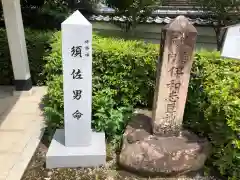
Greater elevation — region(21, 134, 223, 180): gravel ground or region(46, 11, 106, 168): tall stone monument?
region(46, 11, 106, 168): tall stone monument

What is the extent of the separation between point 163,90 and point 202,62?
1005mm

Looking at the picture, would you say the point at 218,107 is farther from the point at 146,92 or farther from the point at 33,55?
the point at 33,55

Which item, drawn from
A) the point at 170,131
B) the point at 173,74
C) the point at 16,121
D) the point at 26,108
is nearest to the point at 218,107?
the point at 173,74

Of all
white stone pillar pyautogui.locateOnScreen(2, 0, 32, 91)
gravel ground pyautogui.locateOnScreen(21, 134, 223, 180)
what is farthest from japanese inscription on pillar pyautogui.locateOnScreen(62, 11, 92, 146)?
white stone pillar pyautogui.locateOnScreen(2, 0, 32, 91)

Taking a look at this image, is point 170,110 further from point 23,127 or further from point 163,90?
point 23,127

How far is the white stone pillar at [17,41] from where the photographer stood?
4645 millimetres

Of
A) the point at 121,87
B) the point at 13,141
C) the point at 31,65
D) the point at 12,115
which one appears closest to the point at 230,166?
the point at 121,87

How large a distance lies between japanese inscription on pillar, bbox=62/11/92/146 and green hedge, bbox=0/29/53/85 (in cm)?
289

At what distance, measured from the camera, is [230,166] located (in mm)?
2963

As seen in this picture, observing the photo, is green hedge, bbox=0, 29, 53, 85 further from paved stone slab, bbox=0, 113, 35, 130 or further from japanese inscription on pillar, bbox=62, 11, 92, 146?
japanese inscription on pillar, bbox=62, 11, 92, 146

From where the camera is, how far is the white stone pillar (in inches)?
183

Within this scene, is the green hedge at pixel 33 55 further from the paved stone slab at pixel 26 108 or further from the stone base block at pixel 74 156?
the stone base block at pixel 74 156

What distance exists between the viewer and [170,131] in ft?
11.5

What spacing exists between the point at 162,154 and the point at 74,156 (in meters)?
1.11
